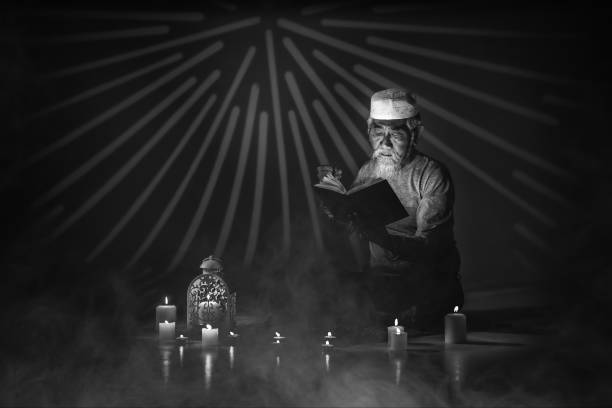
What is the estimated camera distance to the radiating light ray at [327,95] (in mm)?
6141

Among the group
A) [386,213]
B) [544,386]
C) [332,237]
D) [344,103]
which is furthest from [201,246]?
[544,386]

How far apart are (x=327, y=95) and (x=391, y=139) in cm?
153

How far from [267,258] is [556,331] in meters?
2.21

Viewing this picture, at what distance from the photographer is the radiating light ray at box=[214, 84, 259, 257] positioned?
6.25 metres

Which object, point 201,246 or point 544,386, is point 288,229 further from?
point 544,386

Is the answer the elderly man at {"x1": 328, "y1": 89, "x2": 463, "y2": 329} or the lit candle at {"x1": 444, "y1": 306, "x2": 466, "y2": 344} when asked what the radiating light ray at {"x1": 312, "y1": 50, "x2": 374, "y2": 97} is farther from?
the lit candle at {"x1": 444, "y1": 306, "x2": 466, "y2": 344}

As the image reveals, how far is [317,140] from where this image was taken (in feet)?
20.4

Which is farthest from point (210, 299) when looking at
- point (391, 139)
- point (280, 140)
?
point (280, 140)

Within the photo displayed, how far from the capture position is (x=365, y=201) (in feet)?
13.2

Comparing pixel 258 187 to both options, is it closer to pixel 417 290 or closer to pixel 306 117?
pixel 306 117

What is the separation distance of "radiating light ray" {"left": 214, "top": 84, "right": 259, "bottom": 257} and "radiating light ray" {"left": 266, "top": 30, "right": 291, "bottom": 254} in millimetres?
132

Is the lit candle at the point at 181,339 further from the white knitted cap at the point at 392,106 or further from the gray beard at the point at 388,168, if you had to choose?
the white knitted cap at the point at 392,106

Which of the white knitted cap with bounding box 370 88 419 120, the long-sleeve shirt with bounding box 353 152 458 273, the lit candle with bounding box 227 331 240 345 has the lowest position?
the lit candle with bounding box 227 331 240 345

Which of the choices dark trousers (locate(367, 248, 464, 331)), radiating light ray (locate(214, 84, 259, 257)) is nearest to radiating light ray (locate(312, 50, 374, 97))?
radiating light ray (locate(214, 84, 259, 257))
